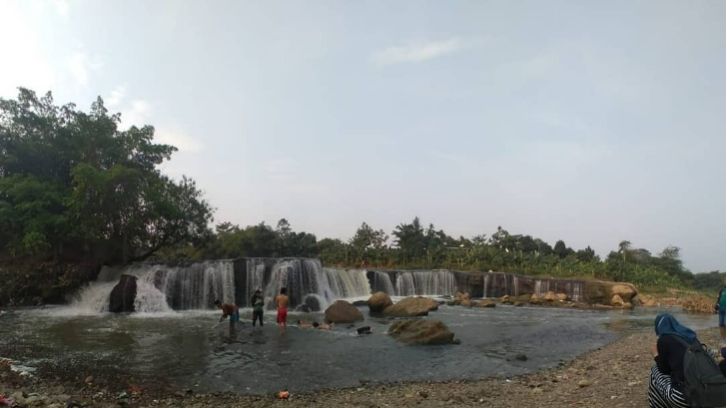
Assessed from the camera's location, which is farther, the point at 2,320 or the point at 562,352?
the point at 2,320

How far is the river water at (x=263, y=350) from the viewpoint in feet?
36.0

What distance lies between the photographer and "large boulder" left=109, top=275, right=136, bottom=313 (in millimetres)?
23375

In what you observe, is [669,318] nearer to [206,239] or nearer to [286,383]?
[286,383]

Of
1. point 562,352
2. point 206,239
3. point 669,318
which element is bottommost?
point 562,352

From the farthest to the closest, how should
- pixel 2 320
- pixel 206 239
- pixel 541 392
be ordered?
pixel 206 239 < pixel 2 320 < pixel 541 392

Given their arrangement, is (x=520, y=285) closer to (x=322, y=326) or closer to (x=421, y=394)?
(x=322, y=326)

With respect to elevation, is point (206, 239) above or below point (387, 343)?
above

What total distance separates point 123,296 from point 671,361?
2360 cm

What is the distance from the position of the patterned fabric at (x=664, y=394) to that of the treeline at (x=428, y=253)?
3715 centimetres

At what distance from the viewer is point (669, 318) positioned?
547 centimetres

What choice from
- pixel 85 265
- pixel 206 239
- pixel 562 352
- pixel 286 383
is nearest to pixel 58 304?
pixel 85 265

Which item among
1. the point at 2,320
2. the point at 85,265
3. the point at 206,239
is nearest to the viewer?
the point at 2,320

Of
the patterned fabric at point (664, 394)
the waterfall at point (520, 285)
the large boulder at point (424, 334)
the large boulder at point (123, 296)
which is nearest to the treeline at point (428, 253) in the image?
the waterfall at point (520, 285)

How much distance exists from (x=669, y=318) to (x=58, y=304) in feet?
93.4
